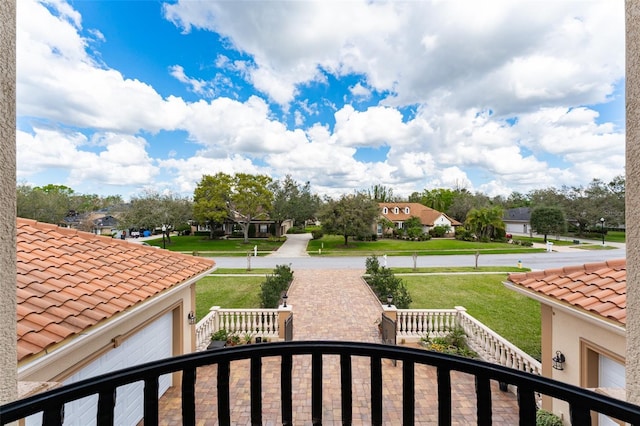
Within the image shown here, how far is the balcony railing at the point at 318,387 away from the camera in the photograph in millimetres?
1124

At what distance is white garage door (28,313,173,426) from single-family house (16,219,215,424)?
0.01m

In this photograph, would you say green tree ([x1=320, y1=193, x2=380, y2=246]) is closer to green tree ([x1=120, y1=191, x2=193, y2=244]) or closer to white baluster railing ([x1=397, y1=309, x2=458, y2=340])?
green tree ([x1=120, y1=191, x2=193, y2=244])

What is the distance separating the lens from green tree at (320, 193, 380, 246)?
24625mm

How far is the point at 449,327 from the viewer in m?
7.91

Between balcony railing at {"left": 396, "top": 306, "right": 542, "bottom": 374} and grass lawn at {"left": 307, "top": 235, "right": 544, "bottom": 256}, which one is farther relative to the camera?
grass lawn at {"left": 307, "top": 235, "right": 544, "bottom": 256}

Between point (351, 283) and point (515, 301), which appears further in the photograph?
point (351, 283)

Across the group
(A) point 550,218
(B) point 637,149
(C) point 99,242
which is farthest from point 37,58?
(A) point 550,218

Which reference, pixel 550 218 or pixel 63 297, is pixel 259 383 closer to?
pixel 63 297

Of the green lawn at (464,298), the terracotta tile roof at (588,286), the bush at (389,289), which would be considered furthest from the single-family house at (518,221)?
the terracotta tile roof at (588,286)

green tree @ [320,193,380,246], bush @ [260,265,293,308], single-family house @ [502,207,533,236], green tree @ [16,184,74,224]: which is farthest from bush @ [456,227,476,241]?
green tree @ [16,184,74,224]

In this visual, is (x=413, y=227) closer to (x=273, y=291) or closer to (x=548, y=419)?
(x=273, y=291)

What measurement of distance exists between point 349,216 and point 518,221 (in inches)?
1274

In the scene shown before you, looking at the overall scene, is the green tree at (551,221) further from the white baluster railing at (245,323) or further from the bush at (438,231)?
the white baluster railing at (245,323)

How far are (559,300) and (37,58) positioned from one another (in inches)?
291
